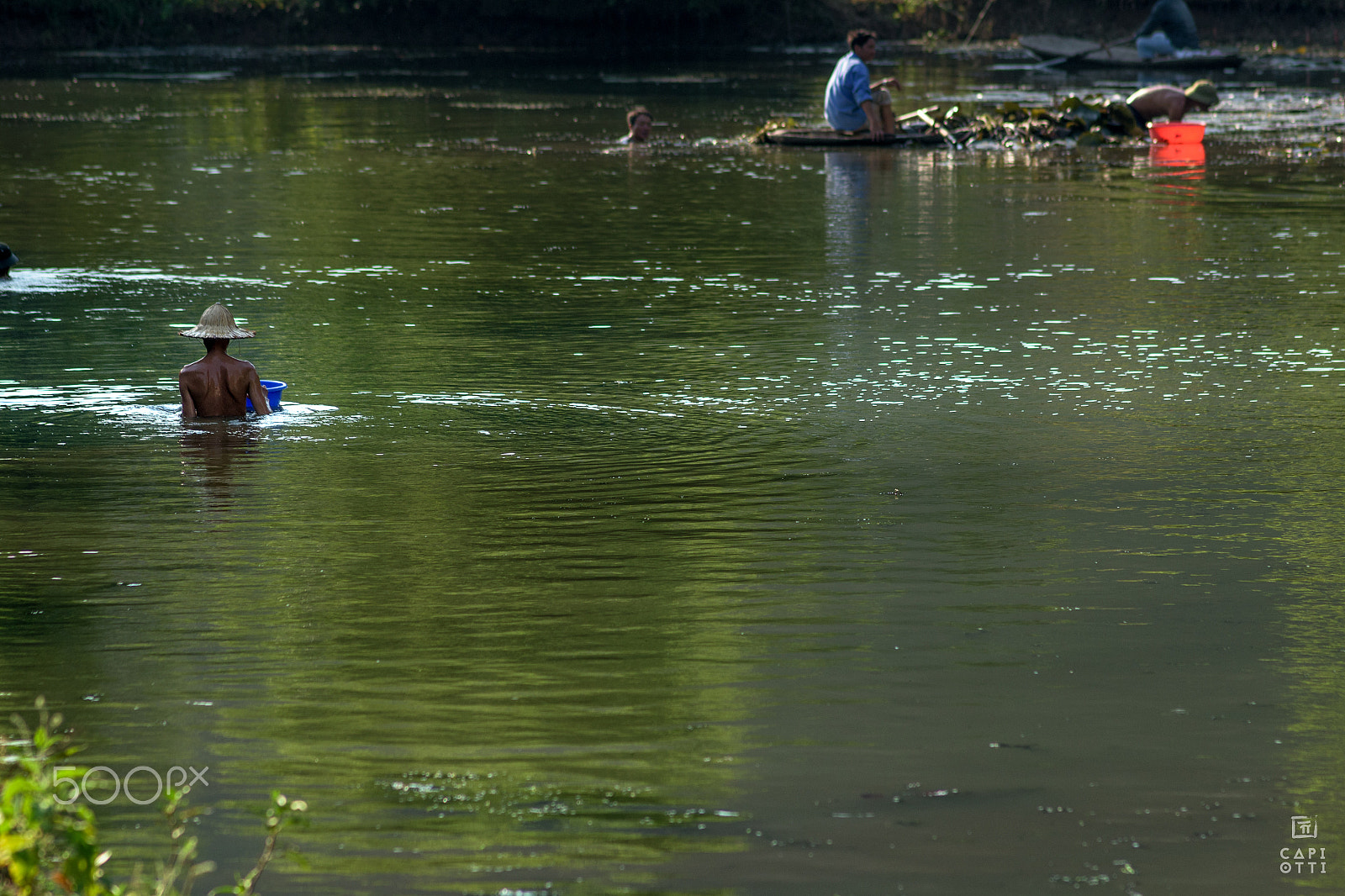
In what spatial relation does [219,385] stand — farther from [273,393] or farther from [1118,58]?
[1118,58]

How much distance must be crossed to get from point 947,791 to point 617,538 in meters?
2.74

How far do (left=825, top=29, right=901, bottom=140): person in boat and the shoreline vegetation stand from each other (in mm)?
35312

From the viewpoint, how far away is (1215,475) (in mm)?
8266

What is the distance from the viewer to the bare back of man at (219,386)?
927 cm

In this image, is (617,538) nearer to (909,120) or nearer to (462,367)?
(462,367)

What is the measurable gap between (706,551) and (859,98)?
19.1 metres

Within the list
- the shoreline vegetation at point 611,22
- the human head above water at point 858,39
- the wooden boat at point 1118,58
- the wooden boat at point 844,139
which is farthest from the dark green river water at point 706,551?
the shoreline vegetation at point 611,22

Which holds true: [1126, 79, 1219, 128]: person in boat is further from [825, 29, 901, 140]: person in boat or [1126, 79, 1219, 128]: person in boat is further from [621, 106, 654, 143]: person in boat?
→ [621, 106, 654, 143]: person in boat

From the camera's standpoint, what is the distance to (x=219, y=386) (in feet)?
30.6

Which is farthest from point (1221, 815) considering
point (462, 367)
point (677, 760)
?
point (462, 367)

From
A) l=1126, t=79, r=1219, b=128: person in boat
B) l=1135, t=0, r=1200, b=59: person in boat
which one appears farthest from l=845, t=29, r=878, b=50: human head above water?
l=1135, t=0, r=1200, b=59: person in boat

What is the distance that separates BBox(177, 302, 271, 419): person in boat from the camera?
9.27 meters
